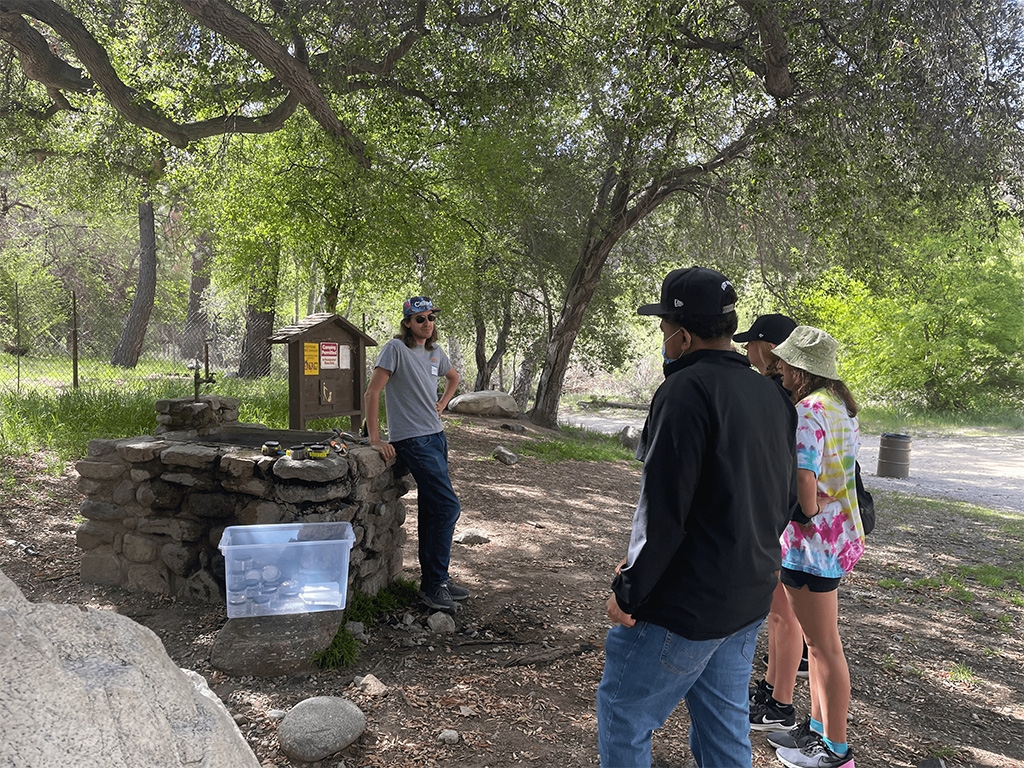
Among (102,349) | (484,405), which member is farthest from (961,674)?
(102,349)

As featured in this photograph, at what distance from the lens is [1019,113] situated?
753 cm

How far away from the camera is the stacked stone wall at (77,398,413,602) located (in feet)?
14.4

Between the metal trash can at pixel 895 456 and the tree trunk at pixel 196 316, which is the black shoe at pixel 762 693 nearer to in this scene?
the metal trash can at pixel 895 456

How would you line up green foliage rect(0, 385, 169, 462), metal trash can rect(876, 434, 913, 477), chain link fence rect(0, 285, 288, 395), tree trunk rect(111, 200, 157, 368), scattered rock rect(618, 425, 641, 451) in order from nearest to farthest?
green foliage rect(0, 385, 169, 462), chain link fence rect(0, 285, 288, 395), metal trash can rect(876, 434, 913, 477), scattered rock rect(618, 425, 641, 451), tree trunk rect(111, 200, 157, 368)

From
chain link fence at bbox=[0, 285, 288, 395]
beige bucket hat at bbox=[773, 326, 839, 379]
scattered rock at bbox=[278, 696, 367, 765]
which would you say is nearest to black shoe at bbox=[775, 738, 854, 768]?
beige bucket hat at bbox=[773, 326, 839, 379]

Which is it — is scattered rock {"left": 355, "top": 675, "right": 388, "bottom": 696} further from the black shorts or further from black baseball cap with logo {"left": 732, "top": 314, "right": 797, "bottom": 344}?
black baseball cap with logo {"left": 732, "top": 314, "right": 797, "bottom": 344}

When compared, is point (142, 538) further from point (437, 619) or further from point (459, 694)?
point (459, 694)

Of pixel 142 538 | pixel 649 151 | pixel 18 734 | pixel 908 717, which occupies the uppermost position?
pixel 649 151

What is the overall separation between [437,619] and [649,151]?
805cm

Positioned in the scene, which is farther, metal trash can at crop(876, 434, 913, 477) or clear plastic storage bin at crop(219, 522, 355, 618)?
metal trash can at crop(876, 434, 913, 477)

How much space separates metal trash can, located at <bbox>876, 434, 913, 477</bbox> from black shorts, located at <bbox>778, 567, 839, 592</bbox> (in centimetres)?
1187

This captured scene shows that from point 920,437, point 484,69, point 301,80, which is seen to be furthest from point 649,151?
point 920,437

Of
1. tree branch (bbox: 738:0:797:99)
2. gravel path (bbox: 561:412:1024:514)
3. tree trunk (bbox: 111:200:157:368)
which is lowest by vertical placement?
gravel path (bbox: 561:412:1024:514)

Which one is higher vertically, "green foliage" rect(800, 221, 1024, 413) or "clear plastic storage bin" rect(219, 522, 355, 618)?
"green foliage" rect(800, 221, 1024, 413)
